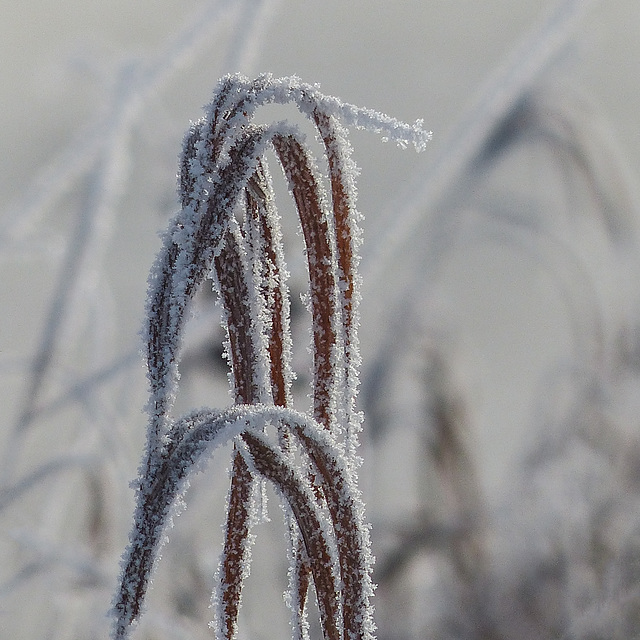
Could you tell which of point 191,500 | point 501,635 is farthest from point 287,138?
point 501,635

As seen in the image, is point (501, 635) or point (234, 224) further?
point (501, 635)

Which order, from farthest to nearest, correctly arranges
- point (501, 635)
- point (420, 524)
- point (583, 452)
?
point (420, 524), point (583, 452), point (501, 635)

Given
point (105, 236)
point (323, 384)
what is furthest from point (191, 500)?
point (323, 384)

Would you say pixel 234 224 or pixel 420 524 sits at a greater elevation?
pixel 420 524

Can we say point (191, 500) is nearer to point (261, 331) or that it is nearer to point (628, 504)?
point (628, 504)

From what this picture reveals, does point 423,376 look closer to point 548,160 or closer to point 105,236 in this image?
point 548,160

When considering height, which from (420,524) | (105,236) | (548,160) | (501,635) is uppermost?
(548,160)

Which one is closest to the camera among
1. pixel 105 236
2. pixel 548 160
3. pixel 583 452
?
pixel 105 236
